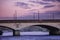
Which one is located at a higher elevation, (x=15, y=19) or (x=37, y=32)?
(x=15, y=19)

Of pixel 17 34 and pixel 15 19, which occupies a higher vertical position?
pixel 15 19

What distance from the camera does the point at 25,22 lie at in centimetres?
1181

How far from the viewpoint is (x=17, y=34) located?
40.9ft

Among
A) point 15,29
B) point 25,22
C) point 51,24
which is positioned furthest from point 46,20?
point 15,29

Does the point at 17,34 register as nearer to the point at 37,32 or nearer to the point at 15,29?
the point at 15,29

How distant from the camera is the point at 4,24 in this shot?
11.9m

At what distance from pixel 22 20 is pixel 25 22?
0.69 feet

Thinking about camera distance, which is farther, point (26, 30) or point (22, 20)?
point (26, 30)

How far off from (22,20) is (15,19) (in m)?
0.41

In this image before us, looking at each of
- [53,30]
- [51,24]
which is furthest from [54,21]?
[53,30]

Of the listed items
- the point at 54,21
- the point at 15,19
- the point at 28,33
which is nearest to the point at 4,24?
the point at 15,19

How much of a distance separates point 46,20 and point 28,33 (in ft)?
6.39

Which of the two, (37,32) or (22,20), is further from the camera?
(37,32)

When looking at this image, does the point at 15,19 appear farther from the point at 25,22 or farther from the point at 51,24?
the point at 51,24
